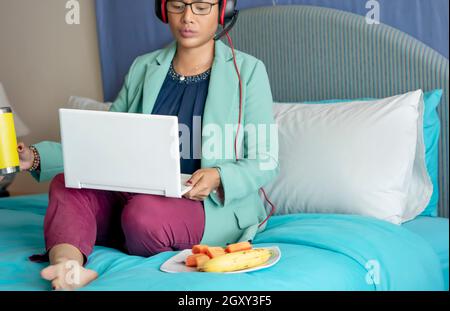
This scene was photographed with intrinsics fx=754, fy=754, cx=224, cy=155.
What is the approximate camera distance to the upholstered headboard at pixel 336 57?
6.62 ft

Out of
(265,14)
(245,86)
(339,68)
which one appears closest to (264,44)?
(265,14)

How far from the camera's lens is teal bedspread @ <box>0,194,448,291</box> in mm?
1366

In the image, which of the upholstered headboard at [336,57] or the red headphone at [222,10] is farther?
the upholstered headboard at [336,57]

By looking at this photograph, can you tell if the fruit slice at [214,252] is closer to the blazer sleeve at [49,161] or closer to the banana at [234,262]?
the banana at [234,262]

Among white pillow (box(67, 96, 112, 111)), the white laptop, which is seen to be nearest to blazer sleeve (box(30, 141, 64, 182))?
the white laptop

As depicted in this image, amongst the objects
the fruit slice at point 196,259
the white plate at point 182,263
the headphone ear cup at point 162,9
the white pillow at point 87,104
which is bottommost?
the white plate at point 182,263

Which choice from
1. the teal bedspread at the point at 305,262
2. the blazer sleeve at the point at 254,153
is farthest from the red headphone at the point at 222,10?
the teal bedspread at the point at 305,262

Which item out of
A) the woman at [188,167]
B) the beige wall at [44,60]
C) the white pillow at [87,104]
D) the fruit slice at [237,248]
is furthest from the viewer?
the beige wall at [44,60]

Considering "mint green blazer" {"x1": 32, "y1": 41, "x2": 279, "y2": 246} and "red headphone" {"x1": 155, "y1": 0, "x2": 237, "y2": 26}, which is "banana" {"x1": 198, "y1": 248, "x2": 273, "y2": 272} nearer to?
"mint green blazer" {"x1": 32, "y1": 41, "x2": 279, "y2": 246}

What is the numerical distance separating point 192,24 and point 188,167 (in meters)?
0.34

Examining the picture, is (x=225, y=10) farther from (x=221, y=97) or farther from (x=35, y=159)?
(x=35, y=159)

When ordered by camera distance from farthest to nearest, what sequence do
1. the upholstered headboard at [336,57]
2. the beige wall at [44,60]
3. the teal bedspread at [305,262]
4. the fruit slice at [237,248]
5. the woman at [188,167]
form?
1. the beige wall at [44,60]
2. the upholstered headboard at [336,57]
3. the woman at [188,167]
4. the fruit slice at [237,248]
5. the teal bedspread at [305,262]

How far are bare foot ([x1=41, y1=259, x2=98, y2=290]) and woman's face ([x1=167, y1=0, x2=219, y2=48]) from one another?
Result: 2.08ft
